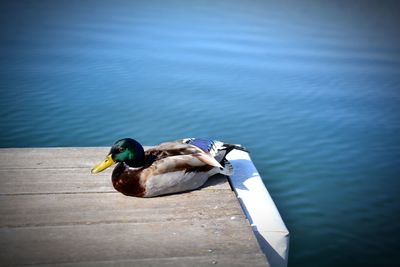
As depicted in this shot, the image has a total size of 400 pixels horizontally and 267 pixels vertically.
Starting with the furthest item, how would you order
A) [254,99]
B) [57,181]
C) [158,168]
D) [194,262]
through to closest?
[254,99], [57,181], [158,168], [194,262]

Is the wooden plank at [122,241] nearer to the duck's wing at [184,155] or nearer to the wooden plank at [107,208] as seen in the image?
the wooden plank at [107,208]

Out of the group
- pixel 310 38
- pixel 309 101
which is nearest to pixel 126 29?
pixel 310 38

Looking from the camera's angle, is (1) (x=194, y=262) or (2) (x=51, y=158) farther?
(2) (x=51, y=158)

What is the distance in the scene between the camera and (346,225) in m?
3.91

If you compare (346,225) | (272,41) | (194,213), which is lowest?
(346,225)

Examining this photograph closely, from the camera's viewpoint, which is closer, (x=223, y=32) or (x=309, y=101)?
(x=309, y=101)

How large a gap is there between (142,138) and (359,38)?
885 cm

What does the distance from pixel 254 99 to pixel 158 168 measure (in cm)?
484

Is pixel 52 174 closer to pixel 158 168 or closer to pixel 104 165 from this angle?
pixel 104 165

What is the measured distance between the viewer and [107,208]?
254cm

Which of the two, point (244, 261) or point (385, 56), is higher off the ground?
point (385, 56)

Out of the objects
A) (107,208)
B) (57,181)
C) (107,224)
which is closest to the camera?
(107,224)

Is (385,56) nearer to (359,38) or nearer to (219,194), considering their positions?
(359,38)

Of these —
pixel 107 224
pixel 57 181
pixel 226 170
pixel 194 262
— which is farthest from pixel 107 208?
pixel 226 170
